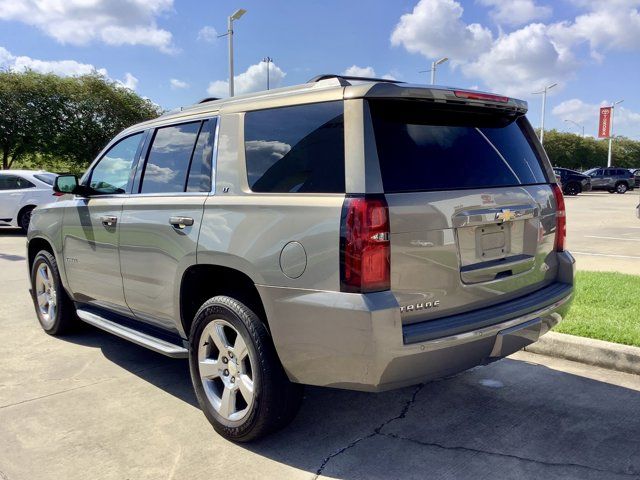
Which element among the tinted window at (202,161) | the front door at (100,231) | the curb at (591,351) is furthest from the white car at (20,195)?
the curb at (591,351)

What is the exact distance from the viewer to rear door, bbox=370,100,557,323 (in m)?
2.76

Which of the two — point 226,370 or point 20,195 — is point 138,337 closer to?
point 226,370

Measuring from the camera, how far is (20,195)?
1380 cm

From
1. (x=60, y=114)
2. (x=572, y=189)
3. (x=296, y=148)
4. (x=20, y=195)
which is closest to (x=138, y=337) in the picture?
(x=296, y=148)

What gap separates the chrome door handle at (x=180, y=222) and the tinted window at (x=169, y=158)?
9.9 inches

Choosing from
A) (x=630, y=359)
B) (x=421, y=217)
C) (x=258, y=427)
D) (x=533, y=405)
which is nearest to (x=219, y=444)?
(x=258, y=427)

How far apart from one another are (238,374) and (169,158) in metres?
1.63

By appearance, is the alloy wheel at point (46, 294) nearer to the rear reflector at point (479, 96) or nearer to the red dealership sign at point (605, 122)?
the rear reflector at point (479, 96)

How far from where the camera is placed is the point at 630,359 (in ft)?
13.9

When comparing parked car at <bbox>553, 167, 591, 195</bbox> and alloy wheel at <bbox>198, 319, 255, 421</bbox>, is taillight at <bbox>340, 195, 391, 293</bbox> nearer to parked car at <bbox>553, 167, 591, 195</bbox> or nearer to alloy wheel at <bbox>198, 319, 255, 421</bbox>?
alloy wheel at <bbox>198, 319, 255, 421</bbox>

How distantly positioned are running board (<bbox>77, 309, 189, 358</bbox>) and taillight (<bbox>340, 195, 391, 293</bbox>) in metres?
1.53

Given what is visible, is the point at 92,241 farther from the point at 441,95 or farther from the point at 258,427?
the point at 441,95

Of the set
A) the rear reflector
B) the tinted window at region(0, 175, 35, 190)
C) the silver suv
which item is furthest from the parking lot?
the tinted window at region(0, 175, 35, 190)

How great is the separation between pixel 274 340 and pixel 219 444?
2.73 feet
